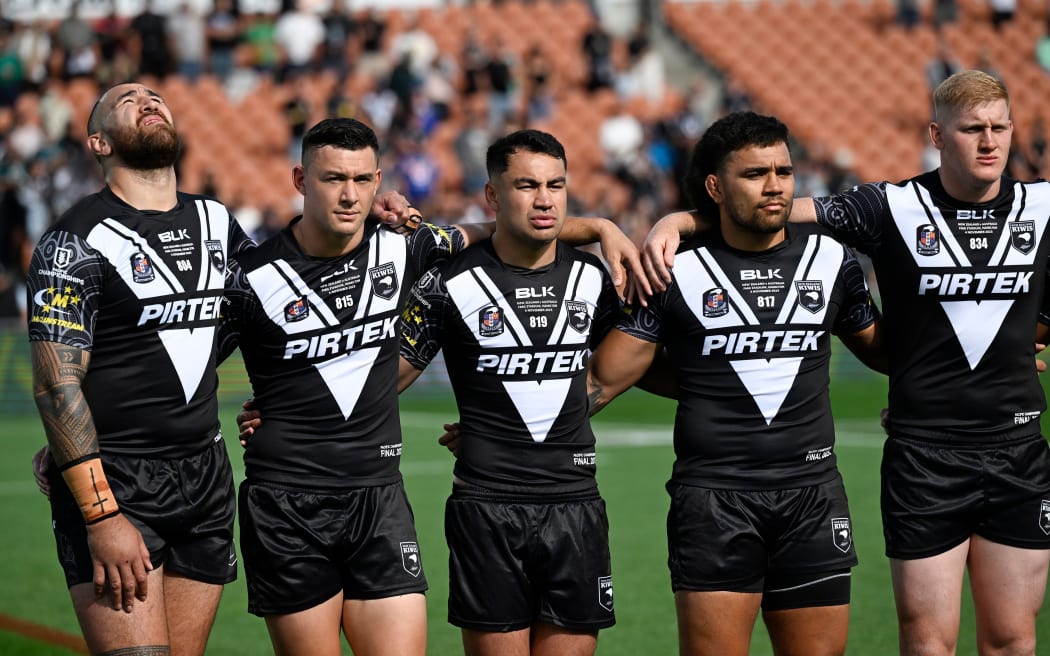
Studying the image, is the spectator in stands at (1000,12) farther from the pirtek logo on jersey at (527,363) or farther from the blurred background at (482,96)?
the pirtek logo on jersey at (527,363)

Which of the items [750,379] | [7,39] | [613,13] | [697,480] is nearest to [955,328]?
[750,379]

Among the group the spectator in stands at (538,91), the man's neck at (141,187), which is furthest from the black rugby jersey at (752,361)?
the spectator in stands at (538,91)

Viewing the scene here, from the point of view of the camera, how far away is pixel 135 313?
4898mm

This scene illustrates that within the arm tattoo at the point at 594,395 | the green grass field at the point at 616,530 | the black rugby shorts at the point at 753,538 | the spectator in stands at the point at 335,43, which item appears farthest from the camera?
the spectator in stands at the point at 335,43

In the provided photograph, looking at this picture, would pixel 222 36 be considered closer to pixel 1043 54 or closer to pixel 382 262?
pixel 1043 54

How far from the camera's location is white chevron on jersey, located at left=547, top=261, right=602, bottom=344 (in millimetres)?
5480

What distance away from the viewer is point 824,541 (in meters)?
5.27

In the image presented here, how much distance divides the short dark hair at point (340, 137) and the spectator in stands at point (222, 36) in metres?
19.6

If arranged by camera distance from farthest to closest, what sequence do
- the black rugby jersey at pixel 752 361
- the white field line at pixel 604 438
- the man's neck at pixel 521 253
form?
the white field line at pixel 604 438 < the man's neck at pixel 521 253 < the black rugby jersey at pixel 752 361

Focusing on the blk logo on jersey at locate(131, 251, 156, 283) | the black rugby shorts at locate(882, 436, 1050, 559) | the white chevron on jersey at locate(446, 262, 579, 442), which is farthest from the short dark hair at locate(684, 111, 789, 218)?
the blk logo on jersey at locate(131, 251, 156, 283)

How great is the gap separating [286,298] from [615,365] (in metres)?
1.36

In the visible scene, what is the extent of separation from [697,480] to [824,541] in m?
0.54

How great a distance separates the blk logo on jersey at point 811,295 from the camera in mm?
5426

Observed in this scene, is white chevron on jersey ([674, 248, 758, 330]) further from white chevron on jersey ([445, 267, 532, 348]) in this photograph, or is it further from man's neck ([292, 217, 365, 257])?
man's neck ([292, 217, 365, 257])
